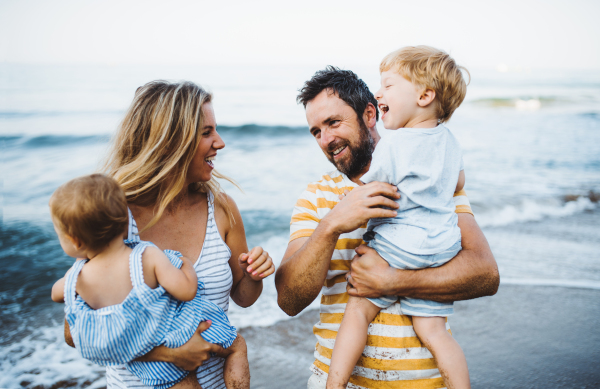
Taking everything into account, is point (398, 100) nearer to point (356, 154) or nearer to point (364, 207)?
point (356, 154)

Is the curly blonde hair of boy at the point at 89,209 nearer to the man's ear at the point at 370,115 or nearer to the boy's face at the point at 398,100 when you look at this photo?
the boy's face at the point at 398,100

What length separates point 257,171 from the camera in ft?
35.4

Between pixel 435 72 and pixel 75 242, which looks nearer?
pixel 75 242

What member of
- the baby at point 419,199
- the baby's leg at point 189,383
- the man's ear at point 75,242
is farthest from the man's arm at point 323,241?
the man's ear at point 75,242

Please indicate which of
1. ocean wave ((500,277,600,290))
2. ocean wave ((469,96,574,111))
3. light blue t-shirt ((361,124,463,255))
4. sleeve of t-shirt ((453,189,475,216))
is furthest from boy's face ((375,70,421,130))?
ocean wave ((469,96,574,111))

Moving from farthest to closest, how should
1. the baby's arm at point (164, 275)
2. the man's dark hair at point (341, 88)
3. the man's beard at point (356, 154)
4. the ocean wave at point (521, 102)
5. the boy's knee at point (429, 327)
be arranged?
the ocean wave at point (521, 102) < the man's dark hair at point (341, 88) < the man's beard at point (356, 154) < the boy's knee at point (429, 327) < the baby's arm at point (164, 275)

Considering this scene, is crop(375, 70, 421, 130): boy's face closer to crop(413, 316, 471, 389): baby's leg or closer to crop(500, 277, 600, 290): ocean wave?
crop(413, 316, 471, 389): baby's leg

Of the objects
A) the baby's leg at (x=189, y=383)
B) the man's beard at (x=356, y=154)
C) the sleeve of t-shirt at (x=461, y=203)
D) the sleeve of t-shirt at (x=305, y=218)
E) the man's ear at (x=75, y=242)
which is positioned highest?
the man's beard at (x=356, y=154)

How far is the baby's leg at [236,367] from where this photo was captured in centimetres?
203

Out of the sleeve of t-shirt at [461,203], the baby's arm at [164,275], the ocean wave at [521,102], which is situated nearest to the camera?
the baby's arm at [164,275]

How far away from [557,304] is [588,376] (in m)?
1.28

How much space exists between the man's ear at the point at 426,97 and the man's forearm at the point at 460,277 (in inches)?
26.4

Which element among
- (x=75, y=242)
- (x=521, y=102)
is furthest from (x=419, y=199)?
(x=521, y=102)

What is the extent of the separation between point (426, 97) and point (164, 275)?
1.50 meters
